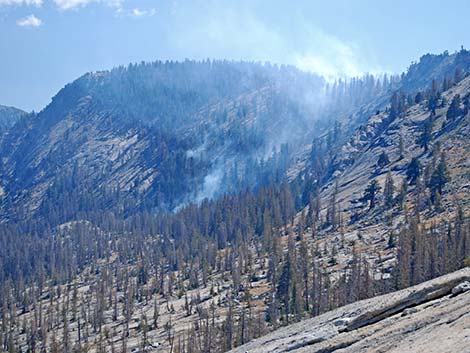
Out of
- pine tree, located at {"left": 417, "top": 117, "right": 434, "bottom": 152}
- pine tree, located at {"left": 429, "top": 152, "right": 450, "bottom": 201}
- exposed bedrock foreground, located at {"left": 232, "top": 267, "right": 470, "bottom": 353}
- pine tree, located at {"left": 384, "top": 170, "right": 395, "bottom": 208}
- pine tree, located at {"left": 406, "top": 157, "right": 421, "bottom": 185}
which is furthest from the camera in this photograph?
pine tree, located at {"left": 417, "top": 117, "right": 434, "bottom": 152}

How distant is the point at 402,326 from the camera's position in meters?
31.3

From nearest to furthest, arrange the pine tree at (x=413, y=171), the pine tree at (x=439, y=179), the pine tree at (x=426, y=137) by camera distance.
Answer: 1. the pine tree at (x=439, y=179)
2. the pine tree at (x=413, y=171)
3. the pine tree at (x=426, y=137)

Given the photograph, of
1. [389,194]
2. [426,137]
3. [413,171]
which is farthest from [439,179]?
[426,137]

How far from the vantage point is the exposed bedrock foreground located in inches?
1047

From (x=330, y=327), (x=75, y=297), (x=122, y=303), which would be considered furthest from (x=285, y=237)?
(x=330, y=327)

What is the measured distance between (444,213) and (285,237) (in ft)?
183

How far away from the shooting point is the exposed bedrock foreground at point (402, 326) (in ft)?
87.2

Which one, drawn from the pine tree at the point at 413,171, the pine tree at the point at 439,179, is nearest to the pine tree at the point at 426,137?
the pine tree at the point at 413,171

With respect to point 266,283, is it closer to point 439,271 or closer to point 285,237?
point 285,237

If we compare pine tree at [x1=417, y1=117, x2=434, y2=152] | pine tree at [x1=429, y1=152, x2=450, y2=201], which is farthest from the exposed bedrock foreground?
pine tree at [x1=417, y1=117, x2=434, y2=152]

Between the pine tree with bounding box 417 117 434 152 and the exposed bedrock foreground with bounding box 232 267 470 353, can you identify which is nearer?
the exposed bedrock foreground with bounding box 232 267 470 353

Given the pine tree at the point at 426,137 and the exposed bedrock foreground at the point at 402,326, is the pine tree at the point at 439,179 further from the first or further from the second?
the exposed bedrock foreground at the point at 402,326

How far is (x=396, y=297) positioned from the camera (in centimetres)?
3725

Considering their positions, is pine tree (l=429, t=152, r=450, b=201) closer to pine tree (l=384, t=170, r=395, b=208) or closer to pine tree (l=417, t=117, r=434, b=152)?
pine tree (l=384, t=170, r=395, b=208)
